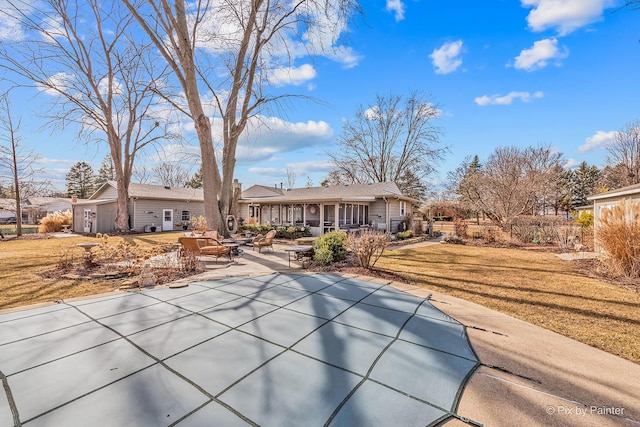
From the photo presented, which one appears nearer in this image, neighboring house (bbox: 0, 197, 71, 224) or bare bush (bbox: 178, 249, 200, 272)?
bare bush (bbox: 178, 249, 200, 272)

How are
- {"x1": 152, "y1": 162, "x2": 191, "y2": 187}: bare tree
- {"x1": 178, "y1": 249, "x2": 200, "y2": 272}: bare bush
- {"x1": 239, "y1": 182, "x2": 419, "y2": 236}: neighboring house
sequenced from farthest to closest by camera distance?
{"x1": 152, "y1": 162, "x2": 191, "y2": 187}: bare tree < {"x1": 239, "y1": 182, "x2": 419, "y2": 236}: neighboring house < {"x1": 178, "y1": 249, "x2": 200, "y2": 272}: bare bush

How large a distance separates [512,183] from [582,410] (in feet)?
63.6

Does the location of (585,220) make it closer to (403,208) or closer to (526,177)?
(526,177)

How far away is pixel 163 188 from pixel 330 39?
2183cm

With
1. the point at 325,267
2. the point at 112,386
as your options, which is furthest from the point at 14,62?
the point at 112,386

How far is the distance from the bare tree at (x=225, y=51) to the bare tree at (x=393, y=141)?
18574mm

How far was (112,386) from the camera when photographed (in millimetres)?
2197

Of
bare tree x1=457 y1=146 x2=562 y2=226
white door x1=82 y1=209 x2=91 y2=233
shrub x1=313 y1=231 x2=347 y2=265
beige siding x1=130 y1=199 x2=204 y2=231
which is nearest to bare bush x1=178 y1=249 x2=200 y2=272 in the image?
shrub x1=313 y1=231 x2=347 y2=265

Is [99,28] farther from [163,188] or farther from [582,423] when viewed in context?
[582,423]

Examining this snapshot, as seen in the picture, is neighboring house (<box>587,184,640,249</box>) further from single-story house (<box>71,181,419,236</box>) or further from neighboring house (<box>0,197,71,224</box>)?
neighboring house (<box>0,197,71,224</box>)

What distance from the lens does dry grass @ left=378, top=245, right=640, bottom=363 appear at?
3.74 m

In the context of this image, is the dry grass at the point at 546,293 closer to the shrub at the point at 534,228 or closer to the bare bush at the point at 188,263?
the shrub at the point at 534,228

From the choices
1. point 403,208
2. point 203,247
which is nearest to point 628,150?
point 403,208

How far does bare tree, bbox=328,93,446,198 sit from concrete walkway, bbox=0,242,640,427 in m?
26.9
